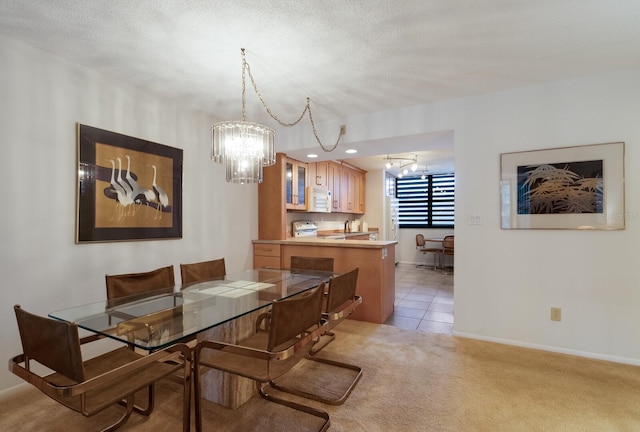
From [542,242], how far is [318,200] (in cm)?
319

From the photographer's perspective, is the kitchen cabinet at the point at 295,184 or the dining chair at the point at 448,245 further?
the dining chair at the point at 448,245

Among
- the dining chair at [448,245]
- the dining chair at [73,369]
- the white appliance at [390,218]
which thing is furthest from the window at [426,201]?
the dining chair at [73,369]

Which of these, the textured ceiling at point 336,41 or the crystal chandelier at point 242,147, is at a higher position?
the textured ceiling at point 336,41

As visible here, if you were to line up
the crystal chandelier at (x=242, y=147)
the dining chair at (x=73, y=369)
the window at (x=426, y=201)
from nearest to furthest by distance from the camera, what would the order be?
the dining chair at (x=73, y=369)
the crystal chandelier at (x=242, y=147)
the window at (x=426, y=201)

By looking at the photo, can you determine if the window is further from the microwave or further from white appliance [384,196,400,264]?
the microwave

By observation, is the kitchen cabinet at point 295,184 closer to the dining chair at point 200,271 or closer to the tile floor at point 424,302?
the dining chair at point 200,271

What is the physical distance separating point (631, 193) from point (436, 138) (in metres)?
1.71

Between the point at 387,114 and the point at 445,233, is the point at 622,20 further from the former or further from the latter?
the point at 445,233

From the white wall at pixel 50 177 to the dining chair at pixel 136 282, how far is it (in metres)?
0.61

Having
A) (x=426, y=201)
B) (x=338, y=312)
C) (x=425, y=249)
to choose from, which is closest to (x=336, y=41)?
(x=338, y=312)

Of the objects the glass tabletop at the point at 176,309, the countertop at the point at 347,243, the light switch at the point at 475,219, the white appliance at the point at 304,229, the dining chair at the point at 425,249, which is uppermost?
the light switch at the point at 475,219

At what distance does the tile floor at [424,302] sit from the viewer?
3402 mm

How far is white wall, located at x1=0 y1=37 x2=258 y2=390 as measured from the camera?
6.68ft

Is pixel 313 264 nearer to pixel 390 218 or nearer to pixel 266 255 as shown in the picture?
pixel 266 255
